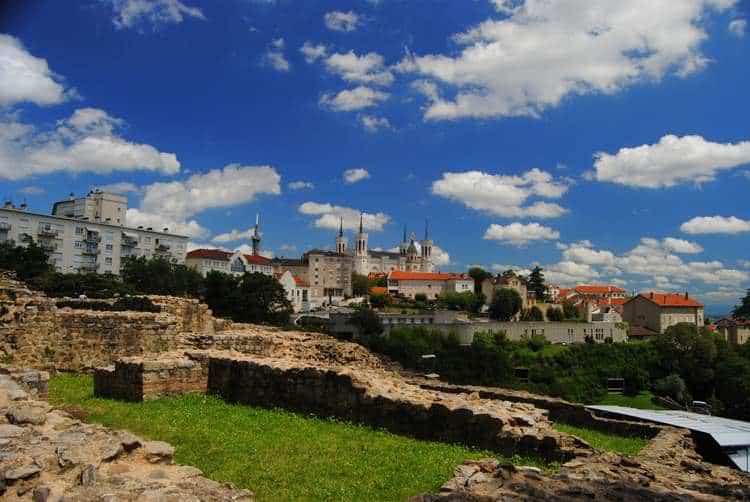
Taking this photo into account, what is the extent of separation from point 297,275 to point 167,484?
174 m

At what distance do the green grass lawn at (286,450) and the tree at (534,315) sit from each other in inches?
4817

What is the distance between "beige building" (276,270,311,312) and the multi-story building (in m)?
31.3

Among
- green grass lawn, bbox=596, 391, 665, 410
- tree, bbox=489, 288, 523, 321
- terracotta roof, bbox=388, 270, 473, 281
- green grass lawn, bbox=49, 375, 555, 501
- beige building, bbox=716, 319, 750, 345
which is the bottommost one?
green grass lawn, bbox=596, 391, 665, 410

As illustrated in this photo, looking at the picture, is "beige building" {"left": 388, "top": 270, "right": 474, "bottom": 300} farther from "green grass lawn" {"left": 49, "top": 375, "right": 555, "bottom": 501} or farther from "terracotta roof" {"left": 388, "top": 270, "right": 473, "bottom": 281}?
"green grass lawn" {"left": 49, "top": 375, "right": 555, "bottom": 501}

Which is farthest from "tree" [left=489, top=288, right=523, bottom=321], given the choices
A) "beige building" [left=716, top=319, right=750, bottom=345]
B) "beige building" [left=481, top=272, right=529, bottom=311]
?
"beige building" [left=716, top=319, right=750, bottom=345]

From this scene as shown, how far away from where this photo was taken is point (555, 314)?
12888 centimetres

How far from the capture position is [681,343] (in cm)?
8869

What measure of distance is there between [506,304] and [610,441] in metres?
116

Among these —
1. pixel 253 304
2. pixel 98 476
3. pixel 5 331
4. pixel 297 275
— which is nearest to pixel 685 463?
pixel 98 476

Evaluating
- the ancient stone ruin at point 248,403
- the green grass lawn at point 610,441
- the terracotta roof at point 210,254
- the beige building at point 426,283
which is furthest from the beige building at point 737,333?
the ancient stone ruin at point 248,403

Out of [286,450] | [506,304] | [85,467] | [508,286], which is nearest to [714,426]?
[286,450]

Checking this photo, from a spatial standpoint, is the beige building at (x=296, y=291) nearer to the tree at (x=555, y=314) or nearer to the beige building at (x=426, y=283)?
the beige building at (x=426, y=283)

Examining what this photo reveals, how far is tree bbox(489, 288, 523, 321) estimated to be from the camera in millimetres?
124062

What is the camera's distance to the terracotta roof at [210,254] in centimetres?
12469
